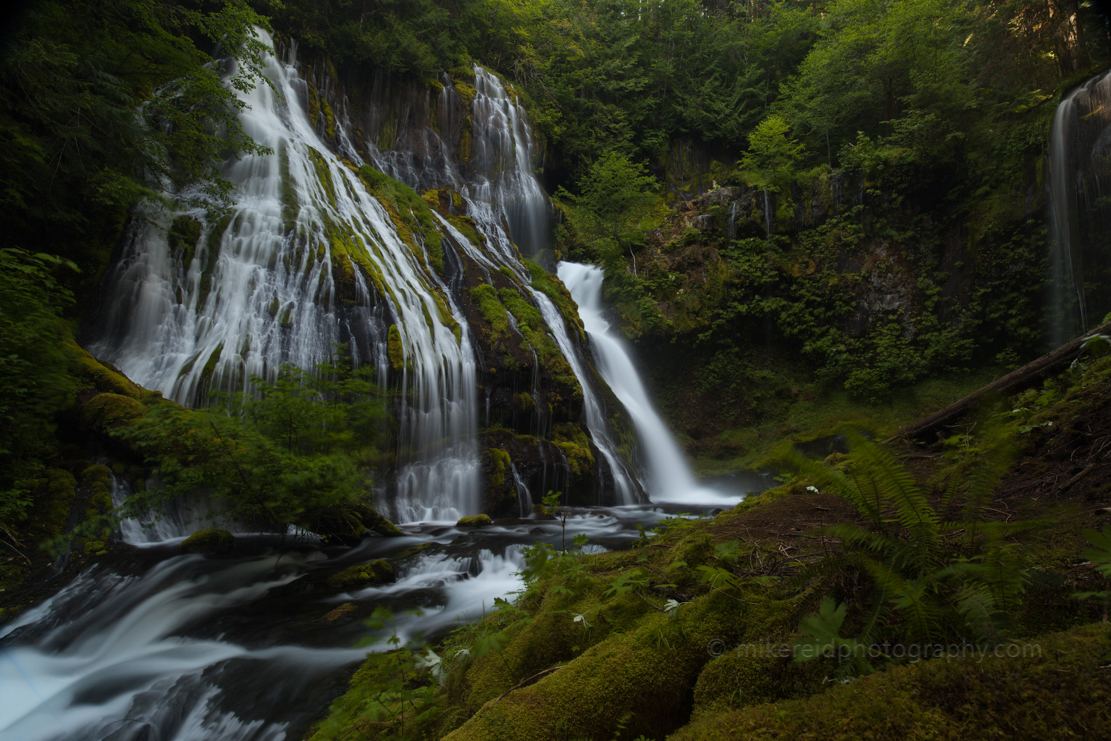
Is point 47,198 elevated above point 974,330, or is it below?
above

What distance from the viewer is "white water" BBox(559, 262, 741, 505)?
14125 mm

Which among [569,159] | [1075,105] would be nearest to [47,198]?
[569,159]

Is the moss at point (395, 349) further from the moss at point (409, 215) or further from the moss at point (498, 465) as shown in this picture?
the moss at point (409, 215)

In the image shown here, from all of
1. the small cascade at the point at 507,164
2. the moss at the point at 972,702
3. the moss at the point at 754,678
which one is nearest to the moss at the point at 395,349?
the moss at the point at 754,678

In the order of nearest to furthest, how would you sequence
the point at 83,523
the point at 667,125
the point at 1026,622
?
the point at 1026,622 < the point at 83,523 < the point at 667,125

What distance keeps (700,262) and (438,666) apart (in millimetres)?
16710

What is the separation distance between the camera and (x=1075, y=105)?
1142 cm

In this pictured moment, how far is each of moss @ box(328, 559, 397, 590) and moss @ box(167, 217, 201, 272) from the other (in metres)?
7.61

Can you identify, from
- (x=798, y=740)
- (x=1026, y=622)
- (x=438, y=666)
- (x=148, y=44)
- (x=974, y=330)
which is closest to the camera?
(x=798, y=740)

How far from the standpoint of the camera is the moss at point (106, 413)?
5859mm

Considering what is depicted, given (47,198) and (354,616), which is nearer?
(354,616)

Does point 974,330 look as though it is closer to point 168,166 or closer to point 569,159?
point 569,159

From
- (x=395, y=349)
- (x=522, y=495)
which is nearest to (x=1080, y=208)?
(x=522, y=495)

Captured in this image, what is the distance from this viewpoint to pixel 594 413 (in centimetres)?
1284
